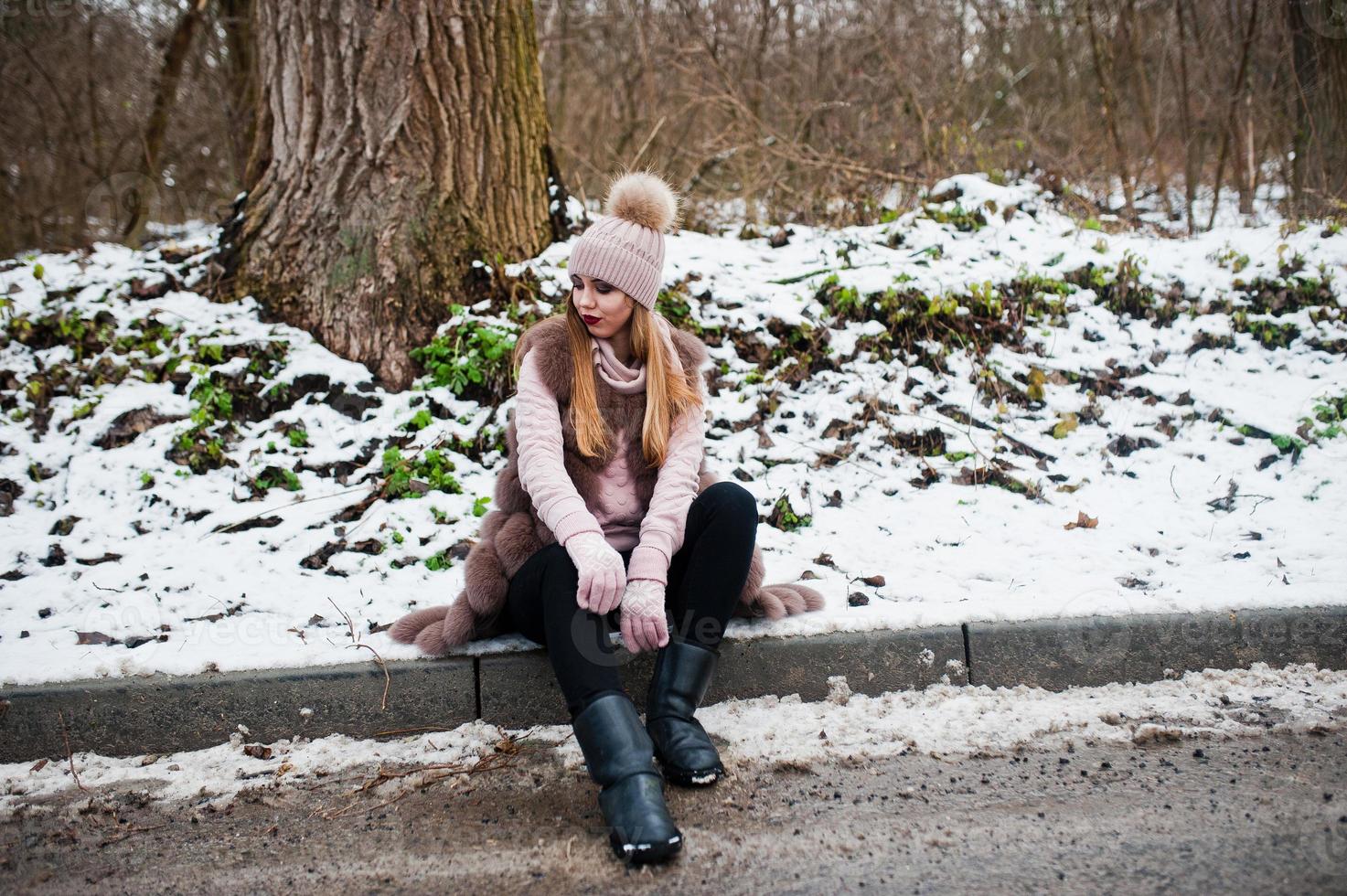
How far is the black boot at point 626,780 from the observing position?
2.14m

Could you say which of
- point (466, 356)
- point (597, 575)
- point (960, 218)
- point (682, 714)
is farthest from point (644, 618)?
point (960, 218)

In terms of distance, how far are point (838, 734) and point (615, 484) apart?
100 centimetres

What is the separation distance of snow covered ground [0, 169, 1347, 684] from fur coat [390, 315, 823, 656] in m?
0.12

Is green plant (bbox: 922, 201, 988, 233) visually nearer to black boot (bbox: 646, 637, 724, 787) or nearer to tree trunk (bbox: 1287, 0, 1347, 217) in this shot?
tree trunk (bbox: 1287, 0, 1347, 217)

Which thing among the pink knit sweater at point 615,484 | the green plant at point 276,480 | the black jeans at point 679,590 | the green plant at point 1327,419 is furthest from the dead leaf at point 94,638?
the green plant at point 1327,419

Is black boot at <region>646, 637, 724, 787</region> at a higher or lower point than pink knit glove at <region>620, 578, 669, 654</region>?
lower

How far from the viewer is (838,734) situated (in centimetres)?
280

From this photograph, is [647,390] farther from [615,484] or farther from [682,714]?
[682,714]

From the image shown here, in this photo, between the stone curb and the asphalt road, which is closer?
the asphalt road

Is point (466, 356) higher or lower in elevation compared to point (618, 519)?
higher

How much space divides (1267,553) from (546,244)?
3712 mm

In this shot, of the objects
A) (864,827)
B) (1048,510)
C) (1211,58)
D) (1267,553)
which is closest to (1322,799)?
(864,827)

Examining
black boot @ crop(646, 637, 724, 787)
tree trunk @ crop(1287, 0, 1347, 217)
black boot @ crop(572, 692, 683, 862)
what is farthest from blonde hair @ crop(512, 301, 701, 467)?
tree trunk @ crop(1287, 0, 1347, 217)

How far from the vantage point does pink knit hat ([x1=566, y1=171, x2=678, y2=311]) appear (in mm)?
2836
